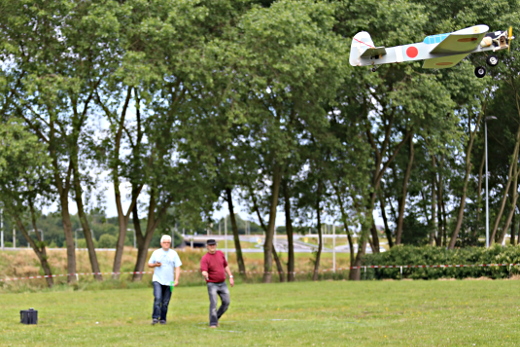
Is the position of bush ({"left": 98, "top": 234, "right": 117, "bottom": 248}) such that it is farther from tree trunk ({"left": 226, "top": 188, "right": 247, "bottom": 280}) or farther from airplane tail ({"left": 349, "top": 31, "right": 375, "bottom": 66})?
airplane tail ({"left": 349, "top": 31, "right": 375, "bottom": 66})

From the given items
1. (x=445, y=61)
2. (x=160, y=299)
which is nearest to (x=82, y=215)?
(x=160, y=299)

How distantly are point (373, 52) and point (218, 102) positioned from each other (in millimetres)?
19008

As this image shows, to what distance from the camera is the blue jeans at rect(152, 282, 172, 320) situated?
16.1 meters

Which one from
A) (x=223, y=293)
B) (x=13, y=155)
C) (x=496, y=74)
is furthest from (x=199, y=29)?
(x=223, y=293)

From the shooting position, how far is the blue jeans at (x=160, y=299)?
1608 centimetres

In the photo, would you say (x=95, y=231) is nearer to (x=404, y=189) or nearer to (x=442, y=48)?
(x=404, y=189)

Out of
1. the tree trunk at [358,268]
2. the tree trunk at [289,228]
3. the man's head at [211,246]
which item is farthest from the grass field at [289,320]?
the tree trunk at [289,228]

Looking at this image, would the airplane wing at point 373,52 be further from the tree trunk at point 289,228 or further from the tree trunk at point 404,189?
the tree trunk at point 404,189

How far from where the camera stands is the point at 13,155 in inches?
1154

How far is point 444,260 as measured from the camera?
122 ft

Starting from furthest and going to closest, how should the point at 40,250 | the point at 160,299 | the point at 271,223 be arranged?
the point at 271,223 → the point at 40,250 → the point at 160,299

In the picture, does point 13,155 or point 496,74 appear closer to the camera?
point 13,155

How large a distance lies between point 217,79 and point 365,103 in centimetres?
1104

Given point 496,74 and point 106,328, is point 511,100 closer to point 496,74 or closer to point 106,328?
point 496,74
